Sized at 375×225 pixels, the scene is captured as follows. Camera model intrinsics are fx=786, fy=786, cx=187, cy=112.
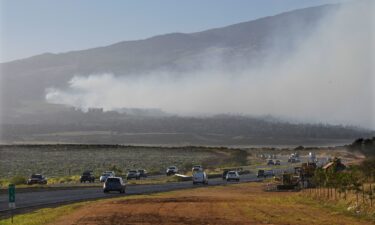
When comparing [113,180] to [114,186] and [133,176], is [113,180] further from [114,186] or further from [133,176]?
[133,176]

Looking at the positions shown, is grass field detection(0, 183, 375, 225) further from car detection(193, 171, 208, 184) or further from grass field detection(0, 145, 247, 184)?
grass field detection(0, 145, 247, 184)

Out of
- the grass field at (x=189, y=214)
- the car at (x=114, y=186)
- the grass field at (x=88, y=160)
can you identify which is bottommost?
the grass field at (x=189, y=214)

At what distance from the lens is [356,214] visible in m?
42.6

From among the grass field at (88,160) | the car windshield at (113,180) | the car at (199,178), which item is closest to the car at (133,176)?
the grass field at (88,160)

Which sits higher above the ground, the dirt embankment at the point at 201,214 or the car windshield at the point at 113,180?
the car windshield at the point at 113,180

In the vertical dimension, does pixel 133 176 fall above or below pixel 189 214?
above

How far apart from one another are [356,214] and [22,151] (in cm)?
14663

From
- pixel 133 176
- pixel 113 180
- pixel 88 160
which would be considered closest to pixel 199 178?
pixel 133 176

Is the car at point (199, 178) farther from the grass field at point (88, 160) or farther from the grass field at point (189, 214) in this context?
the grass field at point (189, 214)

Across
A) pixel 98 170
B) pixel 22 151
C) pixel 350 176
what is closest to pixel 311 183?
→ pixel 350 176

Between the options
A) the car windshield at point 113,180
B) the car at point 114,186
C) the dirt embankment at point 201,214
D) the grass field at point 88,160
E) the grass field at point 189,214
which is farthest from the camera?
the grass field at point 88,160

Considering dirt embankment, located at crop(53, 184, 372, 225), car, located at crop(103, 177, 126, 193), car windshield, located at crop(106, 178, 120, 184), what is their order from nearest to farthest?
1. dirt embankment, located at crop(53, 184, 372, 225)
2. car, located at crop(103, 177, 126, 193)
3. car windshield, located at crop(106, 178, 120, 184)

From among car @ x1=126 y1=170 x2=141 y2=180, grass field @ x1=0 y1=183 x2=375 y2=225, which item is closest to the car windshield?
grass field @ x1=0 y1=183 x2=375 y2=225

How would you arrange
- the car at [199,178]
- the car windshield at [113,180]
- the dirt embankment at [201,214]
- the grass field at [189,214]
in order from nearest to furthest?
the dirt embankment at [201,214], the grass field at [189,214], the car windshield at [113,180], the car at [199,178]
